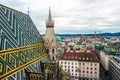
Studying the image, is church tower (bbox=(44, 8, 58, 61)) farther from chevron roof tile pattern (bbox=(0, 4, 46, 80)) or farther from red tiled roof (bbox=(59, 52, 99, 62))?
red tiled roof (bbox=(59, 52, 99, 62))

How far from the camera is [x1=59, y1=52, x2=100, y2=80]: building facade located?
2891 inches

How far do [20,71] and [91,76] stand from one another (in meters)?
55.2

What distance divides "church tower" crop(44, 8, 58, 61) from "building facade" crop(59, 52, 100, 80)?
35.0 m

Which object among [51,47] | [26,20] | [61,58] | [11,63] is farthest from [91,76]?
[11,63]

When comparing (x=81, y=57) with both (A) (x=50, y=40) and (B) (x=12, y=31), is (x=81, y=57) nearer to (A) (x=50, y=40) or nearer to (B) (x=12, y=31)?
(A) (x=50, y=40)

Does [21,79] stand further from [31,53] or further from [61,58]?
[61,58]

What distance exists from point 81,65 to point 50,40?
37391 mm

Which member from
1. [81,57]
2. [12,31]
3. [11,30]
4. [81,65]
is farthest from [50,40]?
[81,65]

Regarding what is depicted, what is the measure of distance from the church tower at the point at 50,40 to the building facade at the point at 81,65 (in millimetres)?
34989

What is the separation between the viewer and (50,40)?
39.9 m

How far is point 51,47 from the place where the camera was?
39.4 metres

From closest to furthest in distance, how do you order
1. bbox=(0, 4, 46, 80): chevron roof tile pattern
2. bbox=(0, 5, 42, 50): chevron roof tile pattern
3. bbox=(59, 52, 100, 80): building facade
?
1. bbox=(0, 4, 46, 80): chevron roof tile pattern
2. bbox=(0, 5, 42, 50): chevron roof tile pattern
3. bbox=(59, 52, 100, 80): building facade

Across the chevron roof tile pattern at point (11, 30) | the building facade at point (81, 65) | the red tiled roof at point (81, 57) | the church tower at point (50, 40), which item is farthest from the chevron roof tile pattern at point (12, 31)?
the building facade at point (81, 65)

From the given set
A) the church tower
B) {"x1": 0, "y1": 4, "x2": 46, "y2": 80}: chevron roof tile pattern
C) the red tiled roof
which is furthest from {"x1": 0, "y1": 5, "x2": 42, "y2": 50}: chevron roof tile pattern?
the red tiled roof
